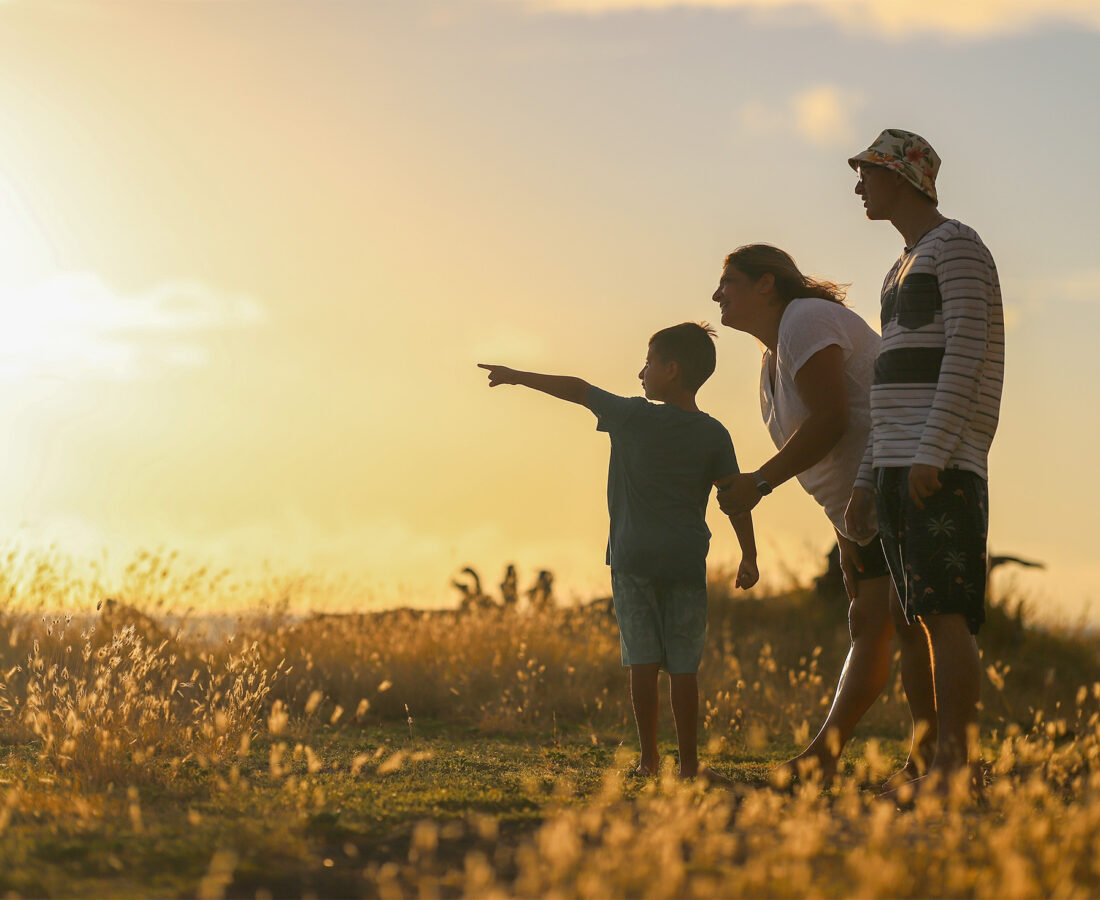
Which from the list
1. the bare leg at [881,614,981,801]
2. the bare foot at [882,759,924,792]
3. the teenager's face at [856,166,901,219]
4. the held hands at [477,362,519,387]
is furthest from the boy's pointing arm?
the bare foot at [882,759,924,792]

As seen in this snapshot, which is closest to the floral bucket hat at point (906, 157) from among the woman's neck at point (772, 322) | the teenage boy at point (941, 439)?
the teenage boy at point (941, 439)

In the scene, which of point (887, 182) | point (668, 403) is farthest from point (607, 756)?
point (887, 182)

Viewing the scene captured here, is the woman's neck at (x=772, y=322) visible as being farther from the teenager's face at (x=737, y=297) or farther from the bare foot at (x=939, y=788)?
the bare foot at (x=939, y=788)

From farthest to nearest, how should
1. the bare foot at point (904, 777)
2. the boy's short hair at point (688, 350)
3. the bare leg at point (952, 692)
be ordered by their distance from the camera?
the boy's short hair at point (688, 350), the bare foot at point (904, 777), the bare leg at point (952, 692)

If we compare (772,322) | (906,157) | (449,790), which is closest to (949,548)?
(772,322)

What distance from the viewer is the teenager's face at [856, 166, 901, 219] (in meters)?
4.32

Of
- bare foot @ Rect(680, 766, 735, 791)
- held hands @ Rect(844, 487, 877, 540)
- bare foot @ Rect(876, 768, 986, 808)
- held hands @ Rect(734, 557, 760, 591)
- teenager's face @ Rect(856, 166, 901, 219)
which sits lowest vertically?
bare foot @ Rect(680, 766, 735, 791)

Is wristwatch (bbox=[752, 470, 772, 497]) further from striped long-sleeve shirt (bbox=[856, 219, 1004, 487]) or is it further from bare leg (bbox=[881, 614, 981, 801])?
bare leg (bbox=[881, 614, 981, 801])

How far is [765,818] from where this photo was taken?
3232mm

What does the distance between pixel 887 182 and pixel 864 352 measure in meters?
0.68

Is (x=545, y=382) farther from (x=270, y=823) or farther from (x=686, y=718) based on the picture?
(x=270, y=823)

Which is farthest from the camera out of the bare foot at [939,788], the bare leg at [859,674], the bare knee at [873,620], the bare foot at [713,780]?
the bare knee at [873,620]

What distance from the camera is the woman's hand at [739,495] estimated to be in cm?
452

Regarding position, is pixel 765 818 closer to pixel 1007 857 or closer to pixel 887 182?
pixel 1007 857
